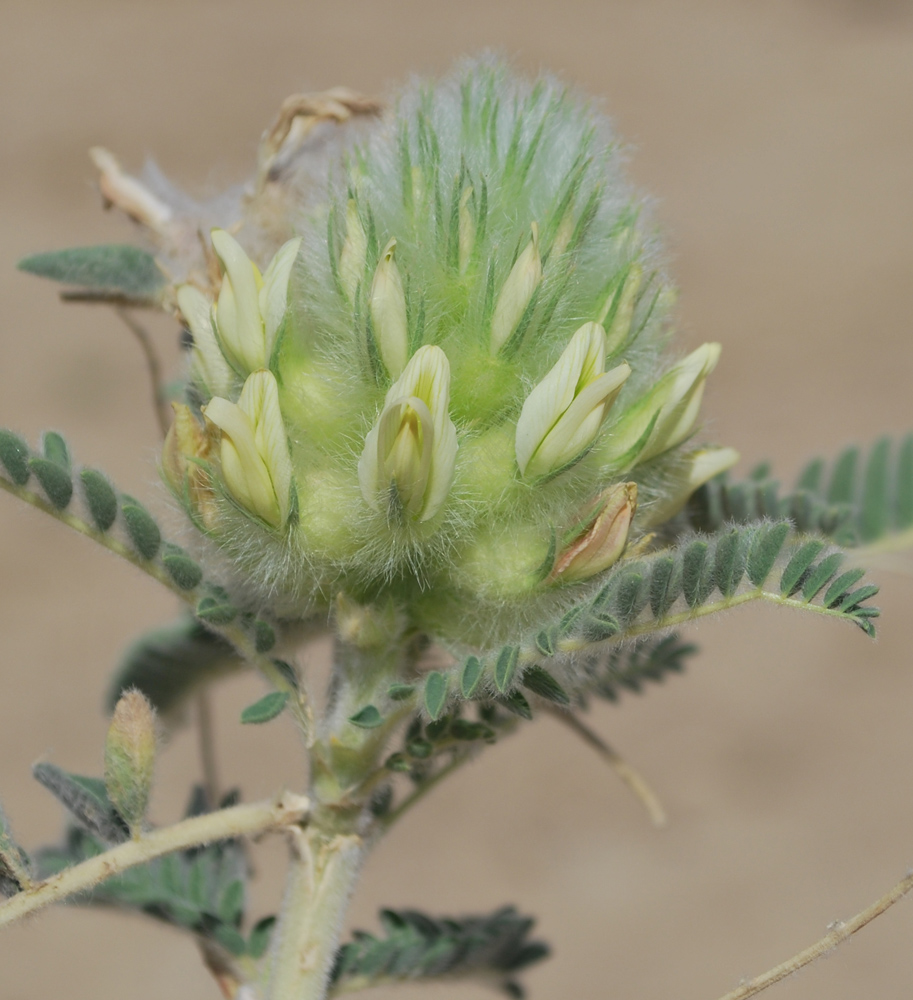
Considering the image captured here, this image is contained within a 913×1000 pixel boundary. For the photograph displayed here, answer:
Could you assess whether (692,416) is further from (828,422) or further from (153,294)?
(828,422)

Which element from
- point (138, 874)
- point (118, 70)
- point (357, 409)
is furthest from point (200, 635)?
point (118, 70)

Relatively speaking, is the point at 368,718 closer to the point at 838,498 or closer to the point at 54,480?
the point at 54,480

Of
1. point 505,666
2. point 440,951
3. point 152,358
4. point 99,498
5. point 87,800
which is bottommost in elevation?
point 440,951

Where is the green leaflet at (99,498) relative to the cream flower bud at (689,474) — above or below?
above

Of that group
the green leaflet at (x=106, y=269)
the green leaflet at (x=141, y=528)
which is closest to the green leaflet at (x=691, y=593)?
the green leaflet at (x=141, y=528)

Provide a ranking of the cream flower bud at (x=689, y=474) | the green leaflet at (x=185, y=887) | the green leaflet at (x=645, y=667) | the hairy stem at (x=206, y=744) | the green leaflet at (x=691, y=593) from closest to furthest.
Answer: the green leaflet at (x=691, y=593), the cream flower bud at (x=689, y=474), the green leaflet at (x=185, y=887), the green leaflet at (x=645, y=667), the hairy stem at (x=206, y=744)

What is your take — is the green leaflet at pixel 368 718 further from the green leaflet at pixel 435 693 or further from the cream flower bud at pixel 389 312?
the cream flower bud at pixel 389 312

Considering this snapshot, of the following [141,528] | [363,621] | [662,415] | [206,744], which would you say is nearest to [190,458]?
[141,528]

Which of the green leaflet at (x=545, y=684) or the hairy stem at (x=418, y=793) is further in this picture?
the hairy stem at (x=418, y=793)
